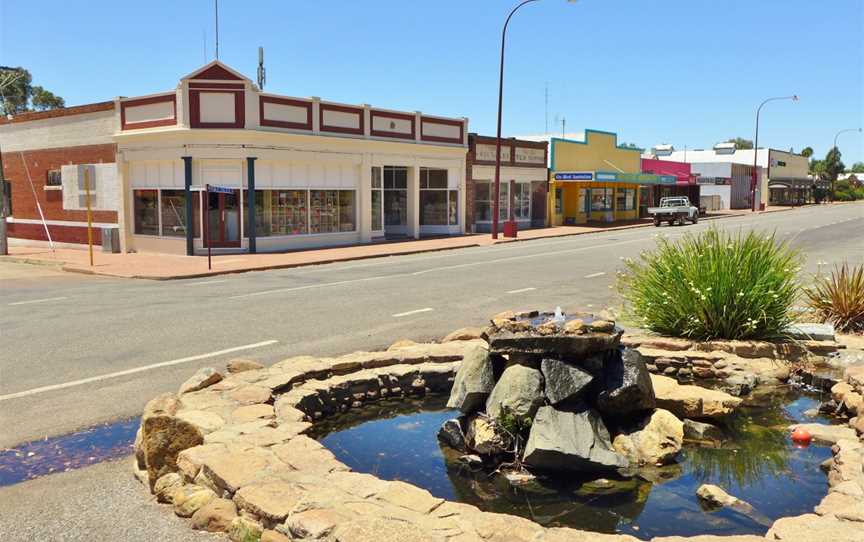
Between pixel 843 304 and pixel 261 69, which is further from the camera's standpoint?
pixel 261 69

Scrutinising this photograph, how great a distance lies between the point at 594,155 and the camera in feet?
159

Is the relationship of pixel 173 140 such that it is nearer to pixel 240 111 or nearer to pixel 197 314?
pixel 240 111

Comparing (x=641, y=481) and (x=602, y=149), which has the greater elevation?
(x=602, y=149)

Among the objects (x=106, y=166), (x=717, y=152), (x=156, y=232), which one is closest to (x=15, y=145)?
(x=106, y=166)

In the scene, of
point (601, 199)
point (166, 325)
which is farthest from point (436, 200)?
point (166, 325)

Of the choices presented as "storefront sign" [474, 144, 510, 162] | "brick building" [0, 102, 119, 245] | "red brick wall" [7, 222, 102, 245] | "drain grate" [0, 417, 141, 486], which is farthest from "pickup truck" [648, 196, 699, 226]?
"drain grate" [0, 417, 141, 486]

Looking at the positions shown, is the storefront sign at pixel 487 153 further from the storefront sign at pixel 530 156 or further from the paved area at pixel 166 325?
the paved area at pixel 166 325

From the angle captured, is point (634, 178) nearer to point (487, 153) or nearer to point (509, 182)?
point (509, 182)

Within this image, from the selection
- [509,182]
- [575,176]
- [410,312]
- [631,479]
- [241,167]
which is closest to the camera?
[631,479]

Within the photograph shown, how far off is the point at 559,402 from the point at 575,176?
37622mm

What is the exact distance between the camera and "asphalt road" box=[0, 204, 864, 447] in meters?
7.92

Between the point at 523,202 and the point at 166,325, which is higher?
the point at 523,202

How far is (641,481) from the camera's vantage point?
5637 millimetres

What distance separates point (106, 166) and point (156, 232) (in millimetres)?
3844
